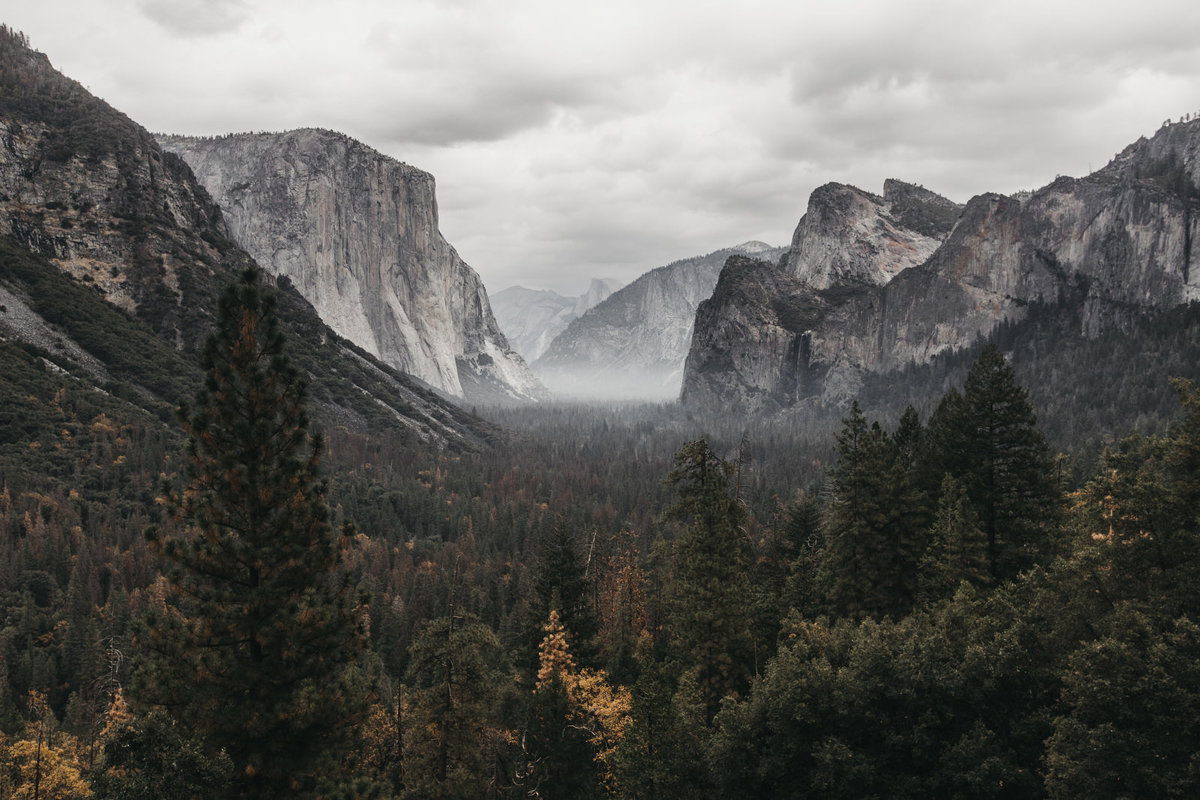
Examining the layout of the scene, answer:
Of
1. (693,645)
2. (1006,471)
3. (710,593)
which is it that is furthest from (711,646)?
(1006,471)

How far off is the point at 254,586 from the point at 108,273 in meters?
197

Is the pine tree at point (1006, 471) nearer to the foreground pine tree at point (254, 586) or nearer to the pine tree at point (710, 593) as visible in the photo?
the pine tree at point (710, 593)

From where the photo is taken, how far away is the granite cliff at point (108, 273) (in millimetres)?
142625

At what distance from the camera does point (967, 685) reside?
19.7 meters

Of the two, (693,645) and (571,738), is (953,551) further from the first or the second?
(571,738)

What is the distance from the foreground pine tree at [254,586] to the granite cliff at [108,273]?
142 metres

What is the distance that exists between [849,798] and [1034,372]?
206411mm

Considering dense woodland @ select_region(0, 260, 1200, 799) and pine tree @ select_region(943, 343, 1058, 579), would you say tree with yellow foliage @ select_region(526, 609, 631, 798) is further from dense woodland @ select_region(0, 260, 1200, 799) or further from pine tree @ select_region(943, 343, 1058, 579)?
pine tree @ select_region(943, 343, 1058, 579)

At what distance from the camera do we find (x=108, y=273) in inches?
6727

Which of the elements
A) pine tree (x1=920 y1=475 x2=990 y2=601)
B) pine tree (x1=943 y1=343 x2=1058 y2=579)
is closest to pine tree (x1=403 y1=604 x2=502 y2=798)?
Result: pine tree (x1=920 y1=475 x2=990 y2=601)

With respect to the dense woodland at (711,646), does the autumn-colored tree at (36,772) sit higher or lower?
lower

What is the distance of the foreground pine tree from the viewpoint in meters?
13.5

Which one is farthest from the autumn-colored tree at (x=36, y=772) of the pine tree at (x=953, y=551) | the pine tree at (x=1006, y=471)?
the pine tree at (x=1006, y=471)

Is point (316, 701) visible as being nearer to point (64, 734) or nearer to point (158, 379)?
point (64, 734)
